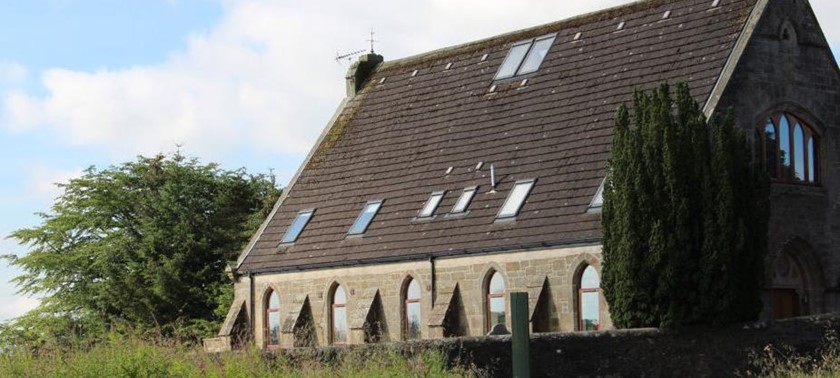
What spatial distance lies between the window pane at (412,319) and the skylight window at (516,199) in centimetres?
338

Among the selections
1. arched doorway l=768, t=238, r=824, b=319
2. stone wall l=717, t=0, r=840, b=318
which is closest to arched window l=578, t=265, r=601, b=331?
stone wall l=717, t=0, r=840, b=318

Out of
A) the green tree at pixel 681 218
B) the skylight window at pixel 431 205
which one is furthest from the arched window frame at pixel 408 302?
the green tree at pixel 681 218

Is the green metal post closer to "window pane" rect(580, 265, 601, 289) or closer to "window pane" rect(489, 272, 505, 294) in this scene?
"window pane" rect(580, 265, 601, 289)

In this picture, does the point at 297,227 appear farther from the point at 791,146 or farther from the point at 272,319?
the point at 791,146

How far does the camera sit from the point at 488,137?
3844cm

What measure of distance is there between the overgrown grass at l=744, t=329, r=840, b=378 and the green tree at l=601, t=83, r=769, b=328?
2.13 meters

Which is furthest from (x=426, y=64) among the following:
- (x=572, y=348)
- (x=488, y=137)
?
(x=572, y=348)

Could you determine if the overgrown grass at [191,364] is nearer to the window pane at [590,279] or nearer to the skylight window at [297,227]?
the window pane at [590,279]

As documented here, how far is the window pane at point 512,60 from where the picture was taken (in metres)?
40.0

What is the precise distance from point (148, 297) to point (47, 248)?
11741 millimetres

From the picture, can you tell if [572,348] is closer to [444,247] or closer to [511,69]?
[444,247]

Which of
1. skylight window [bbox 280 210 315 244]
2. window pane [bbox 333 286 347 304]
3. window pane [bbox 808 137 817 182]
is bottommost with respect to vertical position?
window pane [bbox 333 286 347 304]

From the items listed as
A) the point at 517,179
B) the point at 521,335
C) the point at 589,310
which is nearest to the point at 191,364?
the point at 521,335

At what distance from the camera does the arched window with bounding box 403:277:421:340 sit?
37.8m
